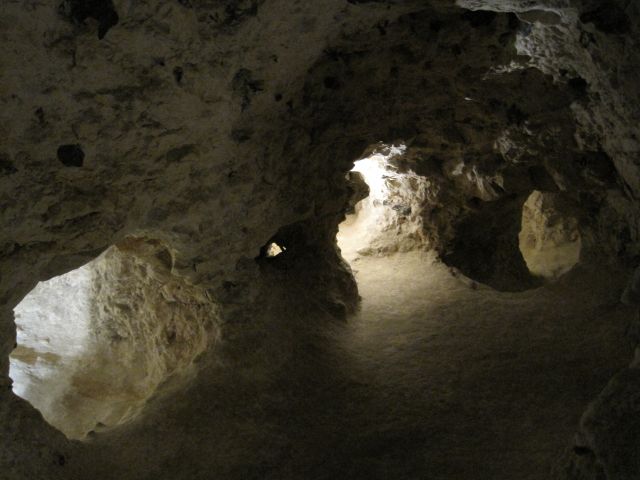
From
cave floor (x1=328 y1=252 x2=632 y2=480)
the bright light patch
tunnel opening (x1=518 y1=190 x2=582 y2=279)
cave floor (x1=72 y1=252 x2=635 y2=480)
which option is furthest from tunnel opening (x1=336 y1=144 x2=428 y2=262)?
tunnel opening (x1=518 y1=190 x2=582 y2=279)

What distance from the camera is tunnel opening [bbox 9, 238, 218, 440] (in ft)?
14.5

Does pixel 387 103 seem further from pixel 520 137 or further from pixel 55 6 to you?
pixel 55 6

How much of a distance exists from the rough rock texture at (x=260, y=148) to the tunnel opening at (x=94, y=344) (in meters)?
0.99

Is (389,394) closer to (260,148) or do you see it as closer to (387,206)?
(260,148)

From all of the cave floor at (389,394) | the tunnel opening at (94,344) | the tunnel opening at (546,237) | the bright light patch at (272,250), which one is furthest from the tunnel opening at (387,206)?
the tunnel opening at (94,344)

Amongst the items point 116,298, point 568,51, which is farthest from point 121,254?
point 568,51

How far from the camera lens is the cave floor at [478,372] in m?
2.83

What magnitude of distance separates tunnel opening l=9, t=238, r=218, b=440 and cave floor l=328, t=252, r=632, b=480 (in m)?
1.69

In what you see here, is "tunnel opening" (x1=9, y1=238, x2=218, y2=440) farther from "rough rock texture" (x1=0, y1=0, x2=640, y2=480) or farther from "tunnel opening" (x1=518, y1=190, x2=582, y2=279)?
"tunnel opening" (x1=518, y1=190, x2=582, y2=279)

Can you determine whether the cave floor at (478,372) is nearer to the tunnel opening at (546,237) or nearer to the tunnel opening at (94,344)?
the tunnel opening at (94,344)

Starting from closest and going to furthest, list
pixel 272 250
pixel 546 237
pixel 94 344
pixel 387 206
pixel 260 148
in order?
1. pixel 260 148
2. pixel 94 344
3. pixel 272 250
4. pixel 387 206
5. pixel 546 237

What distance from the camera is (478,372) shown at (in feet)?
11.4

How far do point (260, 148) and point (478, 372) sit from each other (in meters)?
2.01

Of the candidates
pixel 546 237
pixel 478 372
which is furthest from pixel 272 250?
pixel 546 237
